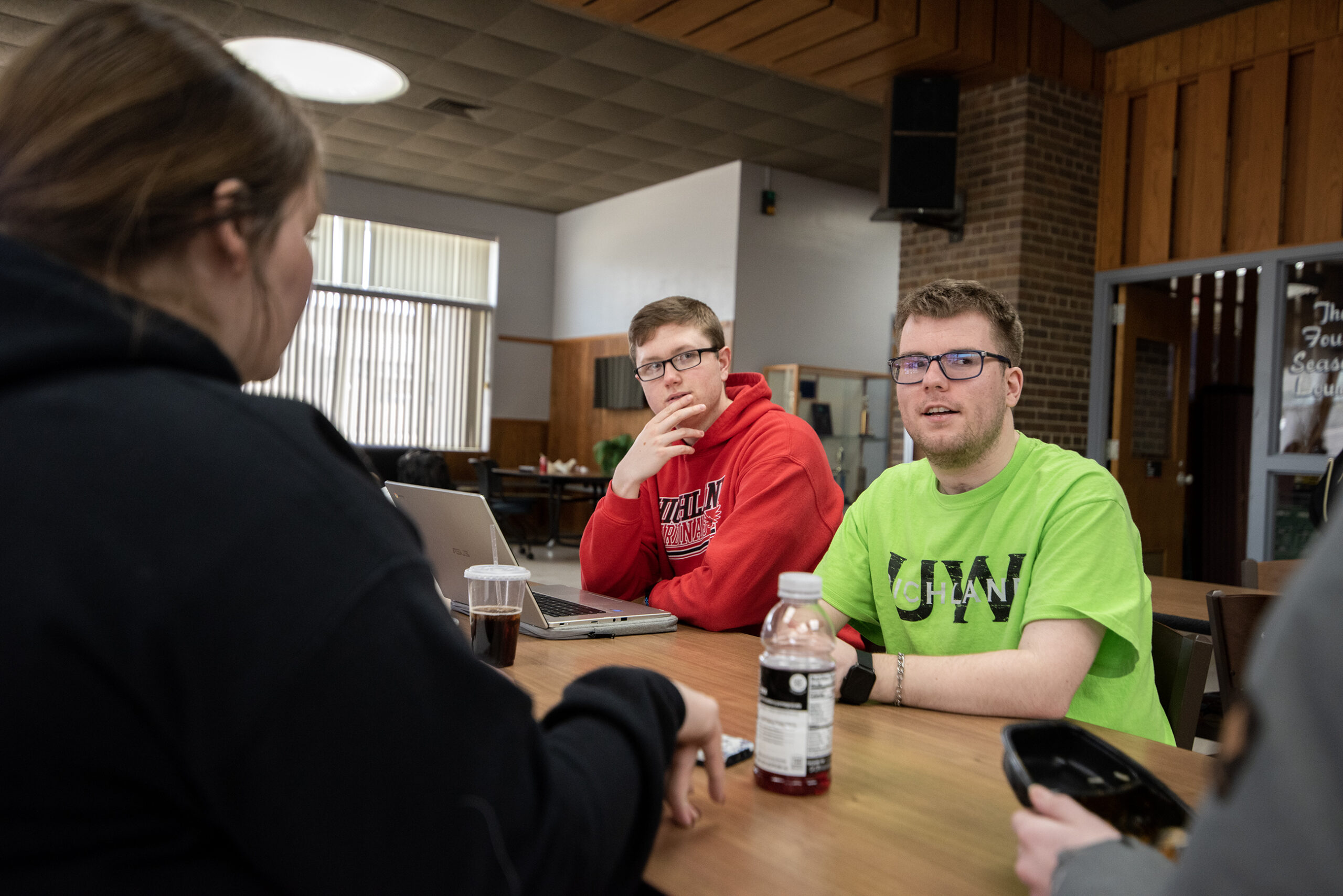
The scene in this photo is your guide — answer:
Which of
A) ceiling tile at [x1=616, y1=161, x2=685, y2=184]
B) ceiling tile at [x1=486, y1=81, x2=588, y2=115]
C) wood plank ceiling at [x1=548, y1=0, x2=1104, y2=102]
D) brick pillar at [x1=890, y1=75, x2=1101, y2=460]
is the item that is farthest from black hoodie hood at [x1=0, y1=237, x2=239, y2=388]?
ceiling tile at [x1=616, y1=161, x2=685, y2=184]

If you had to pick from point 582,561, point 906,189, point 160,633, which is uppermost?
point 906,189

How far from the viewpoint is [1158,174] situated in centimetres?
591

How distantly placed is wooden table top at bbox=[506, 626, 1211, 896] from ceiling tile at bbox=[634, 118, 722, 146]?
697cm

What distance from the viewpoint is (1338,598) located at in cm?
36

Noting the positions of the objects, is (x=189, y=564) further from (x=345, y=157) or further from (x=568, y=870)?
(x=345, y=157)

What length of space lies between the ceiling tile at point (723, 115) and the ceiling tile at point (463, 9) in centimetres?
189

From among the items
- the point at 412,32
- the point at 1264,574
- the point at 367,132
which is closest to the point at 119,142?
the point at 1264,574

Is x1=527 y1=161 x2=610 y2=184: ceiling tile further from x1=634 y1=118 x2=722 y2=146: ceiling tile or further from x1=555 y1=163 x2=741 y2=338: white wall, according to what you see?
x1=634 y1=118 x2=722 y2=146: ceiling tile

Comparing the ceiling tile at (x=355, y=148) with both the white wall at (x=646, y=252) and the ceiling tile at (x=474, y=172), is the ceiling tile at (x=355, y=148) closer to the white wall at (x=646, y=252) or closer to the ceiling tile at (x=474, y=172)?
the ceiling tile at (x=474, y=172)

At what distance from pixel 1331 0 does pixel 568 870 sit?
6354mm

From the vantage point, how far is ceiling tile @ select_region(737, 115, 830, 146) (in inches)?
301

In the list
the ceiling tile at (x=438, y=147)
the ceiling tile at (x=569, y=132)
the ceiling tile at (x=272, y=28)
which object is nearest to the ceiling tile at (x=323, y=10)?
the ceiling tile at (x=272, y=28)

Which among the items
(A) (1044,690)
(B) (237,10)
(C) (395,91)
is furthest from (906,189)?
(A) (1044,690)

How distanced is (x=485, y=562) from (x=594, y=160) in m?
7.55
